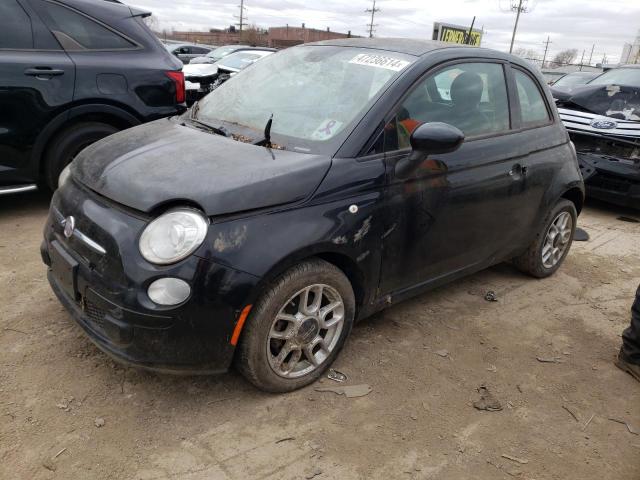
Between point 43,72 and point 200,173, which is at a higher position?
point 43,72

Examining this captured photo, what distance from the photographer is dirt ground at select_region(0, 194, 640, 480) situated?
7.30 ft

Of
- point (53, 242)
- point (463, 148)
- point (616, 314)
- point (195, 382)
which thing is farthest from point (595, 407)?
point (53, 242)

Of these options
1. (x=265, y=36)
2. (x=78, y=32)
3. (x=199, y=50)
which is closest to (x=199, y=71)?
(x=78, y=32)

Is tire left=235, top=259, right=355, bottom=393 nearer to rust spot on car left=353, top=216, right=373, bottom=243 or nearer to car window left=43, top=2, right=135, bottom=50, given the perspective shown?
rust spot on car left=353, top=216, right=373, bottom=243

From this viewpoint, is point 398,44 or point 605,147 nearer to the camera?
point 398,44

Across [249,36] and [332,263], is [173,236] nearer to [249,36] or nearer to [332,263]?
[332,263]

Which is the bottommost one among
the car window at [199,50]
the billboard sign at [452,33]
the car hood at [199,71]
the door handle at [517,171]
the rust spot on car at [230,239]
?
the rust spot on car at [230,239]

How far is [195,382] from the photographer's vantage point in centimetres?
267

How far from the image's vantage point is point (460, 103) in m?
3.23

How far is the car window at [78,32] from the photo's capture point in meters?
4.44

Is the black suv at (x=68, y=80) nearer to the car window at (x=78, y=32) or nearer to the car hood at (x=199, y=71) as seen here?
the car window at (x=78, y=32)

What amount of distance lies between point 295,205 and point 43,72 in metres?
3.07

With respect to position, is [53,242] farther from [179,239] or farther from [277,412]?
[277,412]

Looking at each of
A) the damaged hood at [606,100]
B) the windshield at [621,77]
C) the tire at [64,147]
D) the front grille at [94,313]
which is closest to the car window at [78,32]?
the tire at [64,147]
